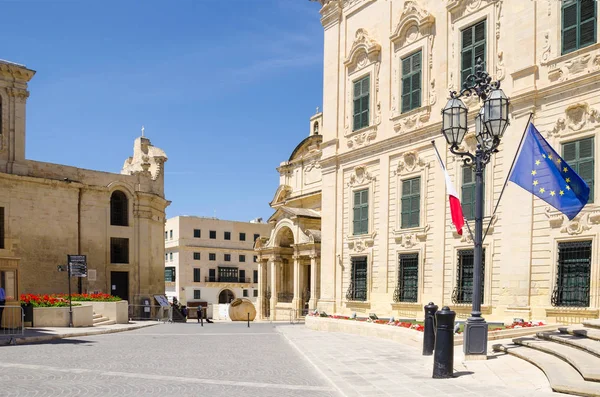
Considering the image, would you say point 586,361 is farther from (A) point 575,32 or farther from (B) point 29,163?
(B) point 29,163

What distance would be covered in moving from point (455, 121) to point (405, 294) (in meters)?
12.7

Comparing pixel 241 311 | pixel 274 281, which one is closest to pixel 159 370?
pixel 274 281

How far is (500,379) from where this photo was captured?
11000 millimetres

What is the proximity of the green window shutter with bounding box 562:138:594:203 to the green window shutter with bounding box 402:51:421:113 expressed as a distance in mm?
7186

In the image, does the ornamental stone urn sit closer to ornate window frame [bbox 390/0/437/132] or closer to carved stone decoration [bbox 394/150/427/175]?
carved stone decoration [bbox 394/150/427/175]

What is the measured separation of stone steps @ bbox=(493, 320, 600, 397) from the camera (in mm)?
9773

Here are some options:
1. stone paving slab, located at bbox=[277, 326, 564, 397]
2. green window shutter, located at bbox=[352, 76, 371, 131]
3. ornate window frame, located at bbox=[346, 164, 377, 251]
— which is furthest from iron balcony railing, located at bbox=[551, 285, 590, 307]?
green window shutter, located at bbox=[352, 76, 371, 131]

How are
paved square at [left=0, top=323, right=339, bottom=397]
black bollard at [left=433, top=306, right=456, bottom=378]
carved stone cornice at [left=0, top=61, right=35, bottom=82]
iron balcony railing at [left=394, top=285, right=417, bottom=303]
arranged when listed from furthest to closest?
carved stone cornice at [left=0, top=61, right=35, bottom=82] → iron balcony railing at [left=394, top=285, right=417, bottom=303] → black bollard at [left=433, top=306, right=456, bottom=378] → paved square at [left=0, top=323, right=339, bottom=397]

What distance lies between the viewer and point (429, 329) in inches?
587

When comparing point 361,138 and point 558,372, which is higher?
point 361,138

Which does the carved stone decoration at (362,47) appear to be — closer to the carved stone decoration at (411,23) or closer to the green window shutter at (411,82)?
the carved stone decoration at (411,23)

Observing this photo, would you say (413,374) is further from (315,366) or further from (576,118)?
(576,118)

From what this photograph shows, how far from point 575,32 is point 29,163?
2895 cm

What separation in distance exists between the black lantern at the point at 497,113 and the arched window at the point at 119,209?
31.3 meters
